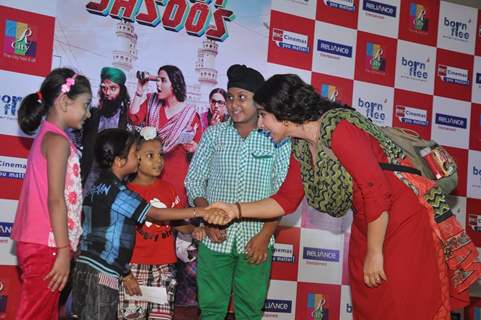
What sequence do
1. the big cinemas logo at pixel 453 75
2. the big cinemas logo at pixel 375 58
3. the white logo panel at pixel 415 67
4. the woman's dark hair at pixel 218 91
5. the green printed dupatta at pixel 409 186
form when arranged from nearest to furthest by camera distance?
the green printed dupatta at pixel 409 186 → the woman's dark hair at pixel 218 91 → the big cinemas logo at pixel 375 58 → the white logo panel at pixel 415 67 → the big cinemas logo at pixel 453 75

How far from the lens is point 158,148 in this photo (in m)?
3.06

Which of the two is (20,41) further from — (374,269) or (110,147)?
(374,269)

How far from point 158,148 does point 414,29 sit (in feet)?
8.74

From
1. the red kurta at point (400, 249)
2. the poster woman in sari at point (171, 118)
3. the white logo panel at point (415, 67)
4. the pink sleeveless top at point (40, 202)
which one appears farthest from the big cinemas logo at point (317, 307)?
the pink sleeveless top at point (40, 202)

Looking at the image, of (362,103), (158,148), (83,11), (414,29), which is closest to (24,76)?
(83,11)

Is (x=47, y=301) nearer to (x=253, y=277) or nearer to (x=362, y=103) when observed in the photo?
(x=253, y=277)

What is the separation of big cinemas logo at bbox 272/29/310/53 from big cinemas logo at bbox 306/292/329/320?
189cm

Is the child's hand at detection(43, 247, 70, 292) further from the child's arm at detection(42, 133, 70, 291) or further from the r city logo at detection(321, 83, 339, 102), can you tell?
the r city logo at detection(321, 83, 339, 102)

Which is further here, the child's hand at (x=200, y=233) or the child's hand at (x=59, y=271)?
the child's hand at (x=200, y=233)

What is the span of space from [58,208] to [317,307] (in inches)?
98.3

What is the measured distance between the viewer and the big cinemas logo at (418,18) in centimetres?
455

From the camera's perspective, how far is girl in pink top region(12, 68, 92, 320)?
2215 mm

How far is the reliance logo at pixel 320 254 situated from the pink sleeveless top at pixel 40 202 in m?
2.11

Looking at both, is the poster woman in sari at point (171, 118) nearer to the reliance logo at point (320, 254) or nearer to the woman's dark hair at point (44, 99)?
the reliance logo at point (320, 254)
